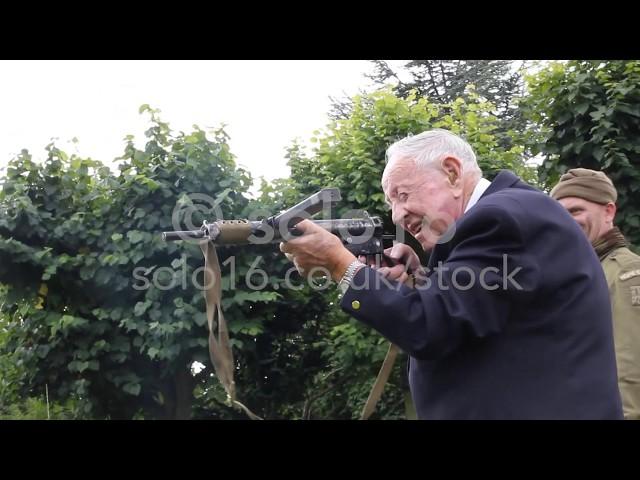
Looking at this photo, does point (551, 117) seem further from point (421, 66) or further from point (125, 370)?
point (421, 66)

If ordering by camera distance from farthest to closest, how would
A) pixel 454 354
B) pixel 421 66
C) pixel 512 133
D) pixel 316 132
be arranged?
pixel 421 66 → pixel 316 132 → pixel 512 133 → pixel 454 354

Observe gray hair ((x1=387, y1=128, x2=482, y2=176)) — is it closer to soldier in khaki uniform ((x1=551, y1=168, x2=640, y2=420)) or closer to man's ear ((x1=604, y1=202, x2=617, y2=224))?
soldier in khaki uniform ((x1=551, y1=168, x2=640, y2=420))

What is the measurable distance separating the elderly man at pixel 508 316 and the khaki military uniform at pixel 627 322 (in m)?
1.45

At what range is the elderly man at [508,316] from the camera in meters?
2.31

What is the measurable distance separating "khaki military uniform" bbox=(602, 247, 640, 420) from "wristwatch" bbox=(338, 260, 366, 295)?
6.56 feet

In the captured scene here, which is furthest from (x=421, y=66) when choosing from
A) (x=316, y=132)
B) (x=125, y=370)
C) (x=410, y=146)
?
(x=410, y=146)

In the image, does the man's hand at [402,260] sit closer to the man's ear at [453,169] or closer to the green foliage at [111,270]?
the man's ear at [453,169]

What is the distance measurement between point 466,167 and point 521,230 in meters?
0.50

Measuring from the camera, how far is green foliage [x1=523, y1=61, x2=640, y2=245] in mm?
6762

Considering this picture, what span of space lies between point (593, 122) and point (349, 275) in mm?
5299

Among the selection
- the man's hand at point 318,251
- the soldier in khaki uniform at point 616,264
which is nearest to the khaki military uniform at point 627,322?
the soldier in khaki uniform at point 616,264

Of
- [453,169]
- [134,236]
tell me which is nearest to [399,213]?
[453,169]

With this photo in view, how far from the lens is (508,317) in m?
2.39

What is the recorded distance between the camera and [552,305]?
2.40 m
